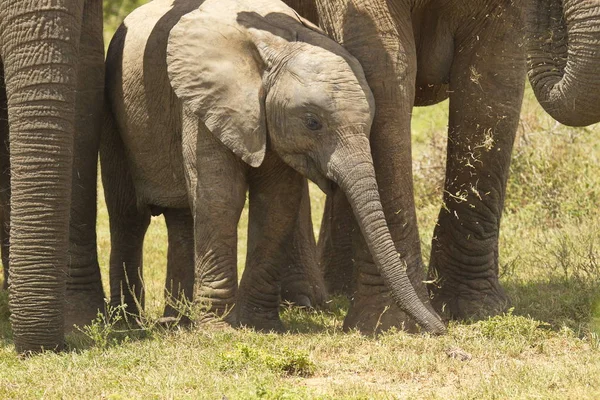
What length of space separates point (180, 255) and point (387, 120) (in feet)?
5.35

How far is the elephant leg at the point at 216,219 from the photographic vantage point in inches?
283

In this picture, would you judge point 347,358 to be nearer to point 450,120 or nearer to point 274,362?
point 274,362

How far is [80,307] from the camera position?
783cm

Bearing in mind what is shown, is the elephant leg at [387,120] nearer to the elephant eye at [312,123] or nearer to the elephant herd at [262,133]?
the elephant herd at [262,133]

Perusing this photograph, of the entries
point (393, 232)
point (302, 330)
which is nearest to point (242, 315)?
point (302, 330)

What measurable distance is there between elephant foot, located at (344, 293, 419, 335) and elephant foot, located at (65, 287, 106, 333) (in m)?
1.51

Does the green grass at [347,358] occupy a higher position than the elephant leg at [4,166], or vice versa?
the elephant leg at [4,166]

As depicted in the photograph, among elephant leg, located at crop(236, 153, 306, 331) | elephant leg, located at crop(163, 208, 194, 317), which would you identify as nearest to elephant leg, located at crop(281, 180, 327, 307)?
elephant leg, located at crop(163, 208, 194, 317)

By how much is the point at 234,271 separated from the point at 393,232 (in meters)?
0.87

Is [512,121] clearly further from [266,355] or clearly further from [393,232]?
[266,355]

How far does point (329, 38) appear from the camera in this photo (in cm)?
722

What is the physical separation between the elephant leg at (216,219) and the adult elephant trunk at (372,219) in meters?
0.64

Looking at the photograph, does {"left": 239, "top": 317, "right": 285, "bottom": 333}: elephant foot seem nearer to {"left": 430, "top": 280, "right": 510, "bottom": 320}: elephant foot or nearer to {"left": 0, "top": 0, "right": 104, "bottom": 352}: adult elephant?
{"left": 430, "top": 280, "right": 510, "bottom": 320}: elephant foot

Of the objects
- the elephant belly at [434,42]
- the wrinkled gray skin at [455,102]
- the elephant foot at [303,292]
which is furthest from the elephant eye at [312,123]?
the elephant foot at [303,292]
